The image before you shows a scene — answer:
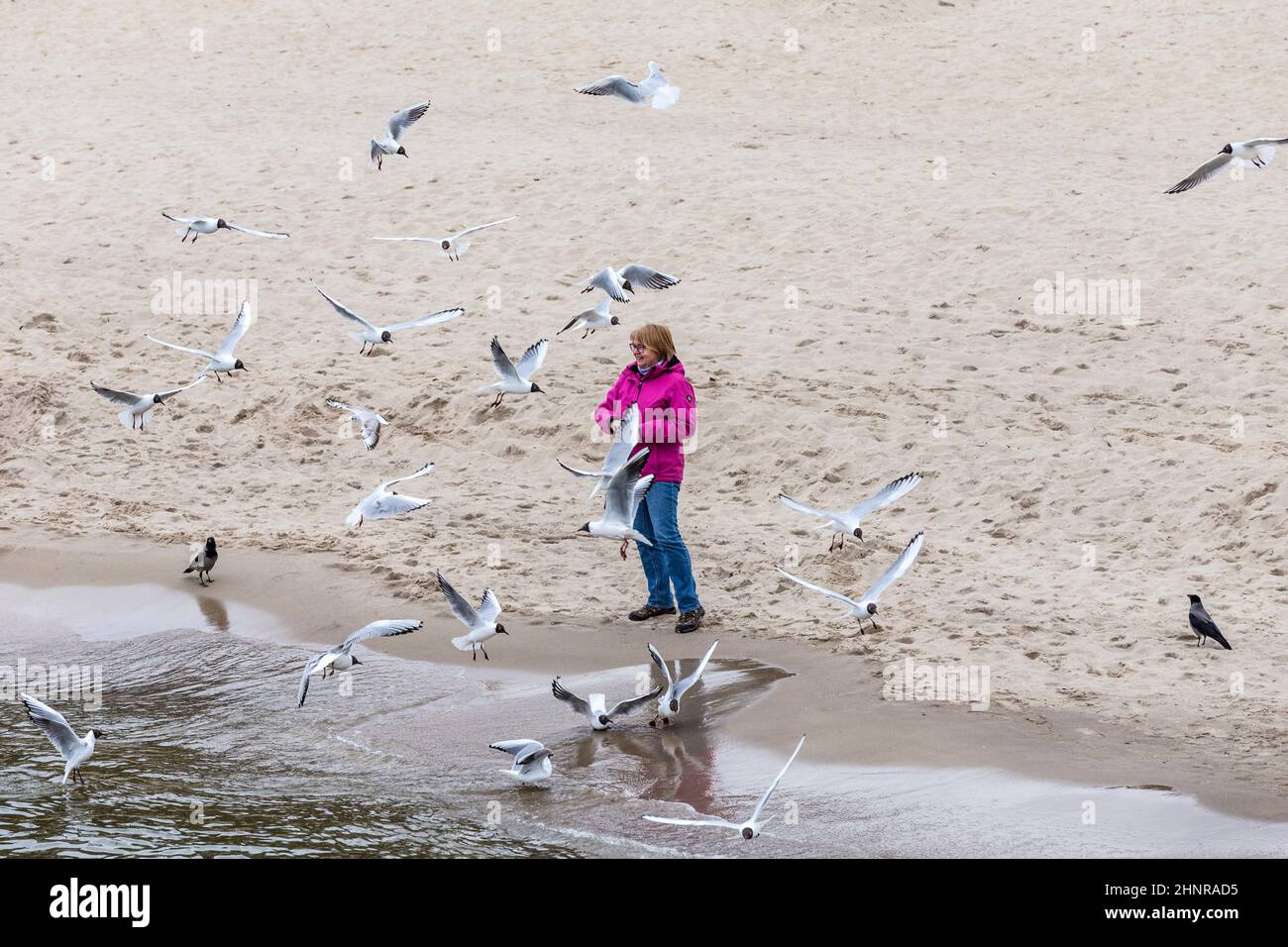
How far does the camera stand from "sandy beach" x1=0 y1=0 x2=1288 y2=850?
8.50 m

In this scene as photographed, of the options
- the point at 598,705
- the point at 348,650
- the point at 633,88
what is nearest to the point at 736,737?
the point at 598,705

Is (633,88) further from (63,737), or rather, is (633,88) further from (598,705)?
(63,737)

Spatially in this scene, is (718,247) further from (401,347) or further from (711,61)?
(711,61)

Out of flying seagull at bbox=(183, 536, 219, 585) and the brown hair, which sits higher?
the brown hair

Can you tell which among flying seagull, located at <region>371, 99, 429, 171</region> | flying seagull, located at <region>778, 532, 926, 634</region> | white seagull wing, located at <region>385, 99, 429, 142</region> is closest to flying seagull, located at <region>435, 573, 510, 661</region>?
flying seagull, located at <region>778, 532, 926, 634</region>

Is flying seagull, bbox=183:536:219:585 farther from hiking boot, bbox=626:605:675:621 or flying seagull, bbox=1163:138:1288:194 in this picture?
flying seagull, bbox=1163:138:1288:194

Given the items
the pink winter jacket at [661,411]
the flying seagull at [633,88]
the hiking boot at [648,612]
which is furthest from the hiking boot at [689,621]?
the flying seagull at [633,88]

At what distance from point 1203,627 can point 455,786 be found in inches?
159

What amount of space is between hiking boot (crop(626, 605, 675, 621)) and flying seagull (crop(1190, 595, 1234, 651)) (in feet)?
9.80

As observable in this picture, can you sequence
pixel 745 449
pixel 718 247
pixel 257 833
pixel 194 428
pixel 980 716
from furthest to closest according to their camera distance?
pixel 718 247, pixel 194 428, pixel 745 449, pixel 980 716, pixel 257 833

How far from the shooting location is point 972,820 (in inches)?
247

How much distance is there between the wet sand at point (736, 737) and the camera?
6.21 meters
